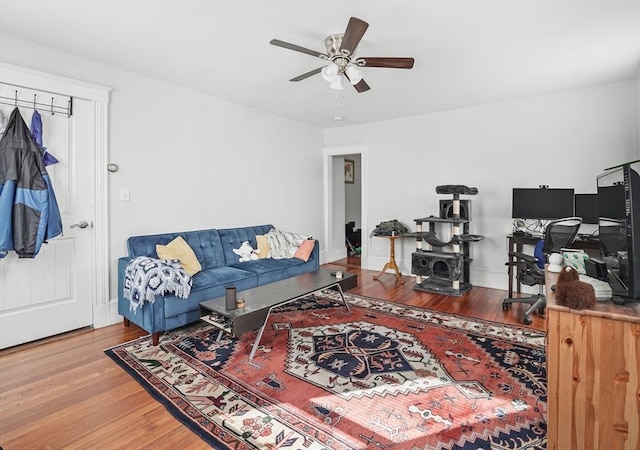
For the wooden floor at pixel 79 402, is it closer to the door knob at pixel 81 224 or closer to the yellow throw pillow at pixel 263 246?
the door knob at pixel 81 224

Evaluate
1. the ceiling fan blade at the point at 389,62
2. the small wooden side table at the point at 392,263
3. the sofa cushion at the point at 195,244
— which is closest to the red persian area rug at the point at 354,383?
the sofa cushion at the point at 195,244

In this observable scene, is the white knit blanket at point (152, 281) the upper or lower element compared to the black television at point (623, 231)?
lower

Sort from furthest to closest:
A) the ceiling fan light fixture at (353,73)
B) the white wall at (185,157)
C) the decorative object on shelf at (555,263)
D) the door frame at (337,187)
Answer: the door frame at (337,187)
the white wall at (185,157)
the ceiling fan light fixture at (353,73)
the decorative object on shelf at (555,263)

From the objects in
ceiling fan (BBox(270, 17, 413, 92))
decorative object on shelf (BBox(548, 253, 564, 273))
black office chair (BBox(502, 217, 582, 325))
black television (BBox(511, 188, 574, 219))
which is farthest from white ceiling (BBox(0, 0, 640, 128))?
decorative object on shelf (BBox(548, 253, 564, 273))

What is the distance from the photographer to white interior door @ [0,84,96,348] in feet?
8.83

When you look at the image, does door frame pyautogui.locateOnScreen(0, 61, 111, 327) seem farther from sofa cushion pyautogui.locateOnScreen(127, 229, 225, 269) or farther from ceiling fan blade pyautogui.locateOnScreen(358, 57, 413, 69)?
ceiling fan blade pyautogui.locateOnScreen(358, 57, 413, 69)

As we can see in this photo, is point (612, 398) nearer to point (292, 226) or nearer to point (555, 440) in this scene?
point (555, 440)

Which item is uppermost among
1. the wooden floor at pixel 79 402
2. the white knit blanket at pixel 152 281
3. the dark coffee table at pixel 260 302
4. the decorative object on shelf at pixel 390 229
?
the decorative object on shelf at pixel 390 229

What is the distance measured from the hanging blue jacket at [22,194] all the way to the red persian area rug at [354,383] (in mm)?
1092

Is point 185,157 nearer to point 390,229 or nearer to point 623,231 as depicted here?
point 390,229

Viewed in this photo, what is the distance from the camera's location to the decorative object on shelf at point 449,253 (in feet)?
13.8

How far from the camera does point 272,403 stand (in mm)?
1951

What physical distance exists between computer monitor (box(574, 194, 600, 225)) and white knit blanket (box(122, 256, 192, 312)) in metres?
4.12

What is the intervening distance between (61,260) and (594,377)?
376 cm
